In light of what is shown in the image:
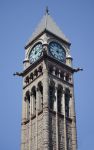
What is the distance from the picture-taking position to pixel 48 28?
53688mm

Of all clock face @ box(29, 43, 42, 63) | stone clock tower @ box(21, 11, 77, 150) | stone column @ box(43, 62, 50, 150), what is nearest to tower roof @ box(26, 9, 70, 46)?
stone clock tower @ box(21, 11, 77, 150)

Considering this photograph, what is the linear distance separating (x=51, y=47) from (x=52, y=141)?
44.7 feet

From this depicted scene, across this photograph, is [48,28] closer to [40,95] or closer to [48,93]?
[40,95]

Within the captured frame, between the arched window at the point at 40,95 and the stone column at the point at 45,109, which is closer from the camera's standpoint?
the stone column at the point at 45,109

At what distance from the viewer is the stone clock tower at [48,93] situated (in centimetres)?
4443

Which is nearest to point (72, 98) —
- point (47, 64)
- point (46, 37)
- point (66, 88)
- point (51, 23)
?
point (66, 88)

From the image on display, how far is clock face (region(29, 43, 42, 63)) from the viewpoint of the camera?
5150 cm

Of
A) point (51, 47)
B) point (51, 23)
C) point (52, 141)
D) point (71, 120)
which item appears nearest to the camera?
point (52, 141)

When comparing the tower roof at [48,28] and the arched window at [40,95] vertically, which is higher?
the tower roof at [48,28]

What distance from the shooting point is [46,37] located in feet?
170

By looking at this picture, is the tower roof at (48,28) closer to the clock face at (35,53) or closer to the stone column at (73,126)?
the clock face at (35,53)

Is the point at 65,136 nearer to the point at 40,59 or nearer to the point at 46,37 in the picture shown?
the point at 40,59

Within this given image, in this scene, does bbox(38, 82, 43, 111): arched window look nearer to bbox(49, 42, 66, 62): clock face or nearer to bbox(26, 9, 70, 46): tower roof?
bbox(49, 42, 66, 62): clock face

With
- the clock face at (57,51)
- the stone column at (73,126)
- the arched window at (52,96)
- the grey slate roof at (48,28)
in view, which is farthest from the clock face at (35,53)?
the stone column at (73,126)
